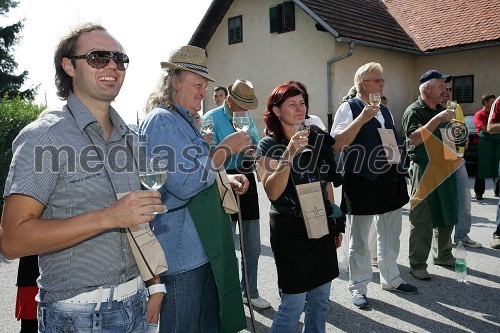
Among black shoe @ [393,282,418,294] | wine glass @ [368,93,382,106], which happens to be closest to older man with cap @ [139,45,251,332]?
wine glass @ [368,93,382,106]

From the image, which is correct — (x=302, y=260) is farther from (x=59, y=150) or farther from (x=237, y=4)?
(x=237, y=4)

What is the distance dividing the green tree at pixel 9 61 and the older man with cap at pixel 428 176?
23004 mm

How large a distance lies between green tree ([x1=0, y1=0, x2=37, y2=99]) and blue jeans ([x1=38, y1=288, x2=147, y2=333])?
2484 cm

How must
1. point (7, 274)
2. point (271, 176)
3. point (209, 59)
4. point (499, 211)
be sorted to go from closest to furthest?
point (271, 176) < point (7, 274) < point (499, 211) < point (209, 59)

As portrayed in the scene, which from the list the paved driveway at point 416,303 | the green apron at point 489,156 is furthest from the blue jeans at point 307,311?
the green apron at point 489,156

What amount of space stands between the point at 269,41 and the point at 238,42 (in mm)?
1771

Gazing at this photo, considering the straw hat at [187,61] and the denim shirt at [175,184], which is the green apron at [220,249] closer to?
the denim shirt at [175,184]

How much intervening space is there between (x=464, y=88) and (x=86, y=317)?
20416 mm

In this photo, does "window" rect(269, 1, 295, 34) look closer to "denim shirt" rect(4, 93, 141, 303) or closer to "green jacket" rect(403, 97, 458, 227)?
"green jacket" rect(403, 97, 458, 227)

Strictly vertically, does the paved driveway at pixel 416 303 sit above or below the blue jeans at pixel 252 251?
below

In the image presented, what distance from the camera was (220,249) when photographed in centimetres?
258

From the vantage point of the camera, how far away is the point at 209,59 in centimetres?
2259

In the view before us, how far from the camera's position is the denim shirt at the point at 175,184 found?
244 centimetres

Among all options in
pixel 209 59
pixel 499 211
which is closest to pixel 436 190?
pixel 499 211
